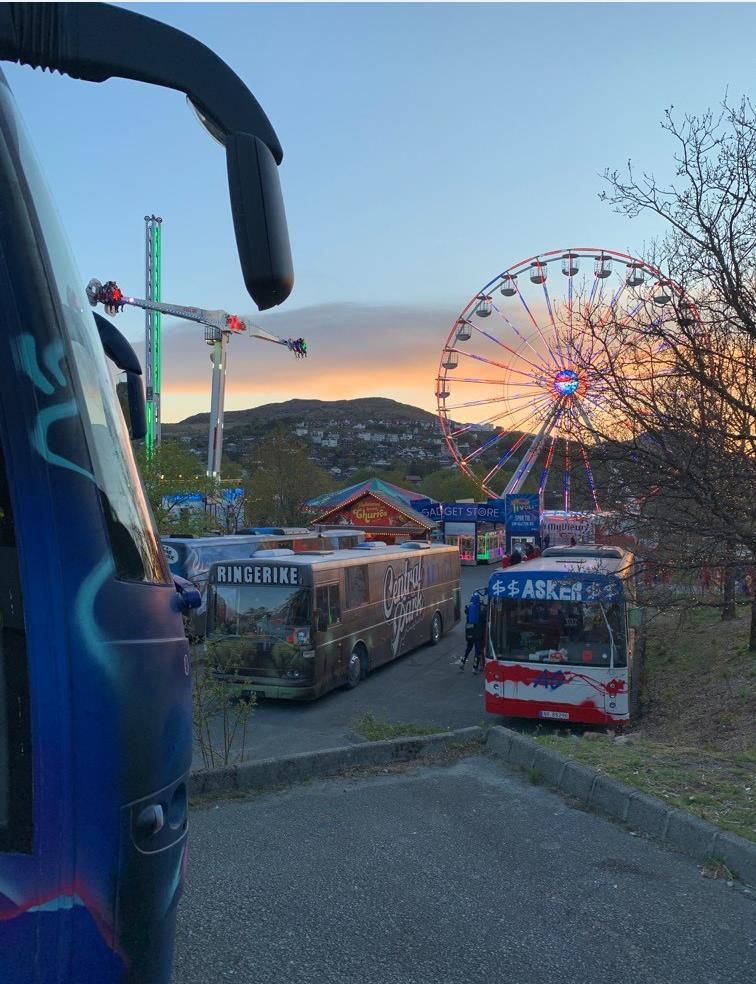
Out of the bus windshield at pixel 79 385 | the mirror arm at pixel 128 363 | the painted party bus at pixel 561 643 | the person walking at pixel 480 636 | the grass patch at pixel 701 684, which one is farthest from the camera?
the person walking at pixel 480 636

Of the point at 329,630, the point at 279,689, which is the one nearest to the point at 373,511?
the point at 329,630

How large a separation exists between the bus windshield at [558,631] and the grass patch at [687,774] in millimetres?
3756

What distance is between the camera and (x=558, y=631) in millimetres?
12078

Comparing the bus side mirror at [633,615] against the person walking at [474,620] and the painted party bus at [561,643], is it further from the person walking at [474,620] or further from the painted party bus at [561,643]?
the person walking at [474,620]

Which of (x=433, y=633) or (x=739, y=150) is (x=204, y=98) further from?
A: (x=433, y=633)

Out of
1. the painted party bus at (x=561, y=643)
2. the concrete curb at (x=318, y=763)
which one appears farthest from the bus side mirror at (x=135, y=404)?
the painted party bus at (x=561, y=643)

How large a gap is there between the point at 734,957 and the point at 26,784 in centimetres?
357

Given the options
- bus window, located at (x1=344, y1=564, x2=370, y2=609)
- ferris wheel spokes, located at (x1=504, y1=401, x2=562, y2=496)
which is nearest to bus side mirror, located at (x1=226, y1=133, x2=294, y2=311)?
bus window, located at (x1=344, y1=564, x2=370, y2=609)

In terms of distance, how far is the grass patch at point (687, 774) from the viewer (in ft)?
18.5

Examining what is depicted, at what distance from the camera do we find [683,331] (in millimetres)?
8258

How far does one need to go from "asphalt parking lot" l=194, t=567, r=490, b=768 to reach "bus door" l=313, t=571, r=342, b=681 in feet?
1.93

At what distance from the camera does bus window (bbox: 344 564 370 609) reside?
15453 mm

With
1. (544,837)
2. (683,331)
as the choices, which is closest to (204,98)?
(544,837)

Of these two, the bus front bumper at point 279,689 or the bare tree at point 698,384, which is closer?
the bare tree at point 698,384
